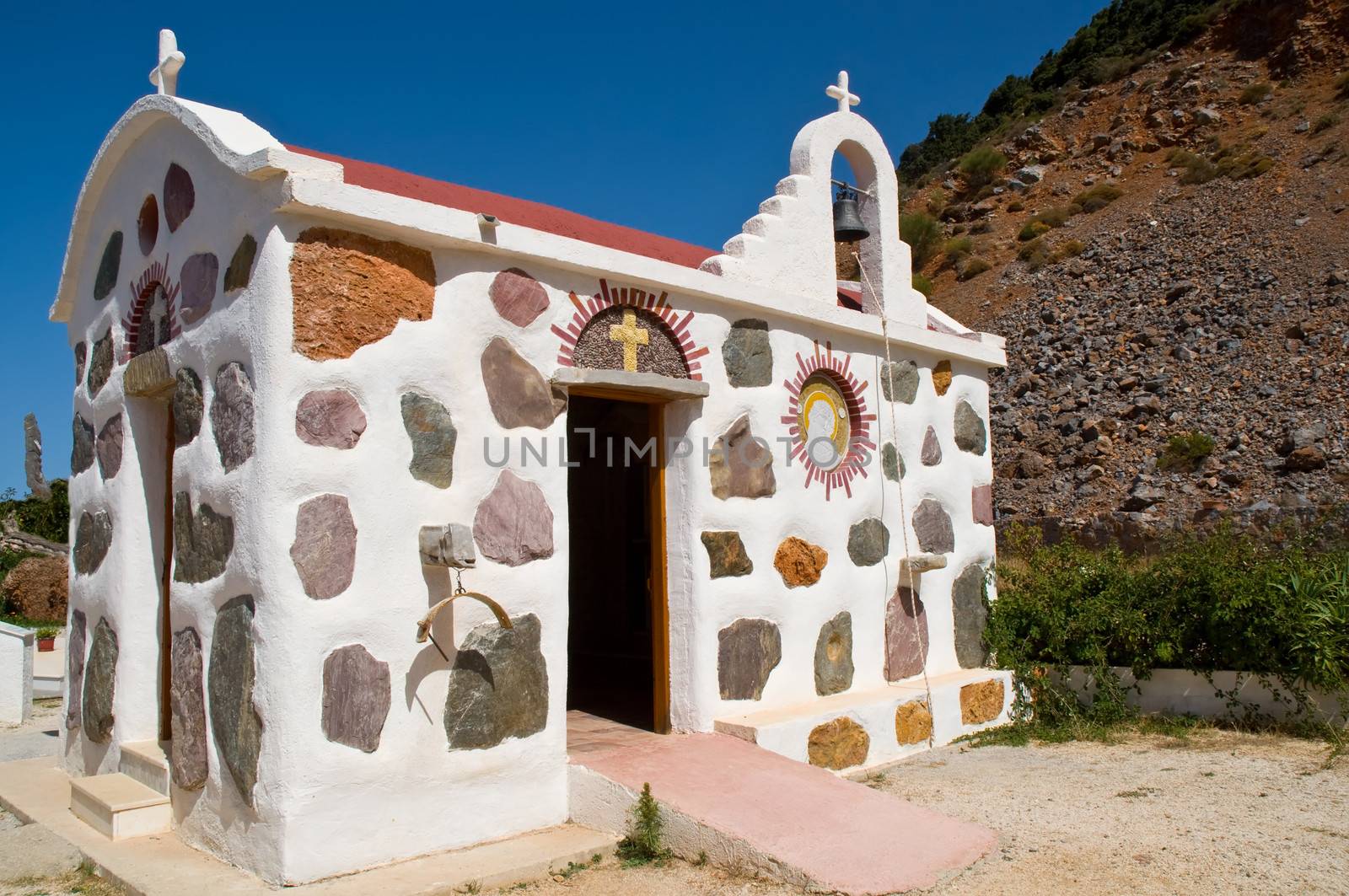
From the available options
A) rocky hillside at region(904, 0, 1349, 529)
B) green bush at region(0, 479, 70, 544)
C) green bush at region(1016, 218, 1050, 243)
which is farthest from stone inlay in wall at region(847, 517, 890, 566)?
green bush at region(1016, 218, 1050, 243)

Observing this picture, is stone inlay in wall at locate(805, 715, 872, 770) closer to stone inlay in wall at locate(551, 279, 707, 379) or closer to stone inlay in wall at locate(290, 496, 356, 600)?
stone inlay in wall at locate(551, 279, 707, 379)

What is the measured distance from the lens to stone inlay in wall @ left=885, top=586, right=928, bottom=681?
7020 millimetres

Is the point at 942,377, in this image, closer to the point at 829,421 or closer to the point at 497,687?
the point at 829,421

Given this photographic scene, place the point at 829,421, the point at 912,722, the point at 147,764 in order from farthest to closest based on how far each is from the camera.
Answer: the point at 829,421
the point at 912,722
the point at 147,764

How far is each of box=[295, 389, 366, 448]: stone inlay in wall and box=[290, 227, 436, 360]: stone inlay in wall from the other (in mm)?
176

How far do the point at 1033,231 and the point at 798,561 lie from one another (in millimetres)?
28104

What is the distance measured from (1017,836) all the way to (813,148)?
4.35m

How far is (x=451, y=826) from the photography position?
4.66 m

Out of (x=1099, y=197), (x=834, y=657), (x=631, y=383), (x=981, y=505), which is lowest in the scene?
(x=834, y=657)

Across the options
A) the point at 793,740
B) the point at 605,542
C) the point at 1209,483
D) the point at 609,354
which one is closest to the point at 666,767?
the point at 793,740

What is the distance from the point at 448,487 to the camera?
15.8 ft

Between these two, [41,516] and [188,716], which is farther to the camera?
[41,516]

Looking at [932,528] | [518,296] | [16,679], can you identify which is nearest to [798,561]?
[932,528]

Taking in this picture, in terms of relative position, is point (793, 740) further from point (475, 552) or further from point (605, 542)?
point (605, 542)
